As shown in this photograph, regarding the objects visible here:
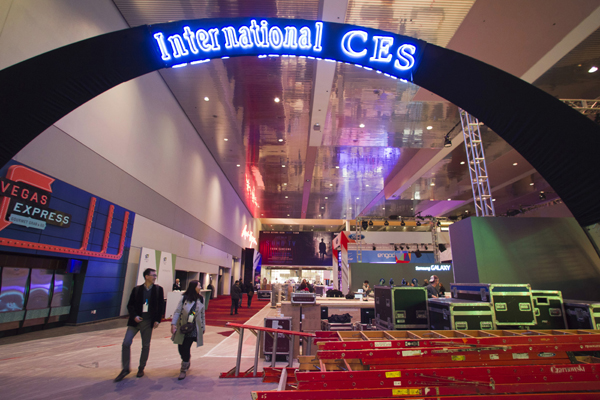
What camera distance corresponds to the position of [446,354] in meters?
2.39

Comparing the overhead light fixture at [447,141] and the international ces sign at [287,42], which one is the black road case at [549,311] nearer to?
the international ces sign at [287,42]

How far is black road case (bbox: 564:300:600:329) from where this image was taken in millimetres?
3215

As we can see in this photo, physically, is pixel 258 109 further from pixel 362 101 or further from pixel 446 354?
pixel 446 354

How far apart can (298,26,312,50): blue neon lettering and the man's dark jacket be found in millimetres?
3828

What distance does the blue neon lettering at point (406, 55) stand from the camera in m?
3.84

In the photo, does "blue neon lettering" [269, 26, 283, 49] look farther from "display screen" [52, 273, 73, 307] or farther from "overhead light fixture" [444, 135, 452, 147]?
"overhead light fixture" [444, 135, 452, 147]

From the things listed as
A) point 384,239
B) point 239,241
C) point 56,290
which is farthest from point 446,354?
point 239,241

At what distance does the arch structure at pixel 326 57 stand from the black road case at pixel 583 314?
95cm

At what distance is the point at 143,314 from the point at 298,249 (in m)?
24.5

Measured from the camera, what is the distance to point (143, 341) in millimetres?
3996

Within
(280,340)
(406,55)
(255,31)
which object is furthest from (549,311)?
(255,31)

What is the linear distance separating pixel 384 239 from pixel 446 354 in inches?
742

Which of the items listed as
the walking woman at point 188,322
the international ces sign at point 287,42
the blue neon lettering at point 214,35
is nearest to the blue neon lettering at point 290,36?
the international ces sign at point 287,42

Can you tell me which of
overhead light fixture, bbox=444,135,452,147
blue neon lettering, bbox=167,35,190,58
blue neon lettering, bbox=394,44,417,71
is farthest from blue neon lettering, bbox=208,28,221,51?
overhead light fixture, bbox=444,135,452,147
